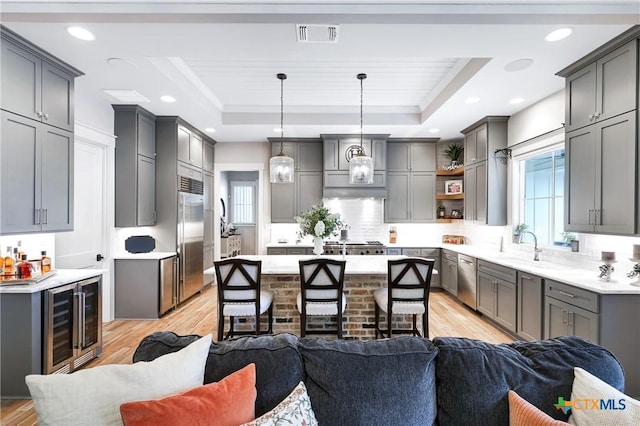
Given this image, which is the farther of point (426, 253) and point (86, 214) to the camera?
point (426, 253)

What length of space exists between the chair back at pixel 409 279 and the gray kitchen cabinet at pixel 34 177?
124 inches

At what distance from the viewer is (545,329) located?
321cm

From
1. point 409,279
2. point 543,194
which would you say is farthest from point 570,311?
point 543,194

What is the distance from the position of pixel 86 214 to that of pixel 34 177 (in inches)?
50.7

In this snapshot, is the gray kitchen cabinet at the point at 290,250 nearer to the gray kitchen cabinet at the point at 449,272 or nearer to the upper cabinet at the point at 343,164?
the upper cabinet at the point at 343,164

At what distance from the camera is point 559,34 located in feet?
8.41

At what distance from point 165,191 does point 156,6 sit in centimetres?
310

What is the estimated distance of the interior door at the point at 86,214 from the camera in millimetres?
3736

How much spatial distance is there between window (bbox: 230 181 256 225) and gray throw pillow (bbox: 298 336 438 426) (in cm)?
807

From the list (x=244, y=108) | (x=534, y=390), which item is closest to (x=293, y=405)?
(x=534, y=390)

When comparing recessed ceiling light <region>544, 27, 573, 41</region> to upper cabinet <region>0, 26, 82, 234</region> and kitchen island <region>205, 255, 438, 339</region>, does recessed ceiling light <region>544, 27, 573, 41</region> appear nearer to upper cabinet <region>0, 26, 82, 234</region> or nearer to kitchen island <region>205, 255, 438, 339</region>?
kitchen island <region>205, 255, 438, 339</region>

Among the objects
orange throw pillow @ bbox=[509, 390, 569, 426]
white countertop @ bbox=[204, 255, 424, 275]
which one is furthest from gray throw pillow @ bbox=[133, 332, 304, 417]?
white countertop @ bbox=[204, 255, 424, 275]

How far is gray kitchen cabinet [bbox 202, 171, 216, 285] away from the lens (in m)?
6.09

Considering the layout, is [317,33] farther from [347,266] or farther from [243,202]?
[243,202]
